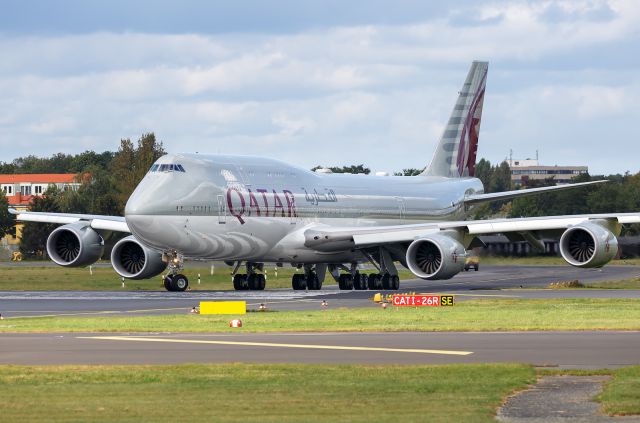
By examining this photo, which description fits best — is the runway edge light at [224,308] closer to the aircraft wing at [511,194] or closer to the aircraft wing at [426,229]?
the aircraft wing at [426,229]

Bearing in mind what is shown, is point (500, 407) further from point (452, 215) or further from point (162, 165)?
point (452, 215)

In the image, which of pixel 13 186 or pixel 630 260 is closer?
pixel 630 260

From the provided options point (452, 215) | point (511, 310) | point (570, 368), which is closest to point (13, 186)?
point (452, 215)

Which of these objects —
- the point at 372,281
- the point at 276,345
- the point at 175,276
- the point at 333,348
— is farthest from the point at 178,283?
the point at 333,348

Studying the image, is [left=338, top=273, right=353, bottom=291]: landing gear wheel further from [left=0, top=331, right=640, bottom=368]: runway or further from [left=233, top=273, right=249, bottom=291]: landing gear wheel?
[left=0, top=331, right=640, bottom=368]: runway

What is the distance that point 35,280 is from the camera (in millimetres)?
61844

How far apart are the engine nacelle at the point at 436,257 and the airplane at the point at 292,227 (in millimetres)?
48

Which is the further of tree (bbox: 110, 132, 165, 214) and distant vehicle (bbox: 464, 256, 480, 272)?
tree (bbox: 110, 132, 165, 214)

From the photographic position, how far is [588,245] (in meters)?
49.6

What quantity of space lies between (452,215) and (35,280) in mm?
20225

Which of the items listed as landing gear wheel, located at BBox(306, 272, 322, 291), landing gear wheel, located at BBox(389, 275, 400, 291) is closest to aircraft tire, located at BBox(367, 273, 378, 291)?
landing gear wheel, located at BBox(389, 275, 400, 291)

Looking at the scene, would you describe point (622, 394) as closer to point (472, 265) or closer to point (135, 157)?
point (472, 265)

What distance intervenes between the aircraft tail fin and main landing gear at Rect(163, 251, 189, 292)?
19265mm

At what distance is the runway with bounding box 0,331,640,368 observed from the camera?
73.2 ft
